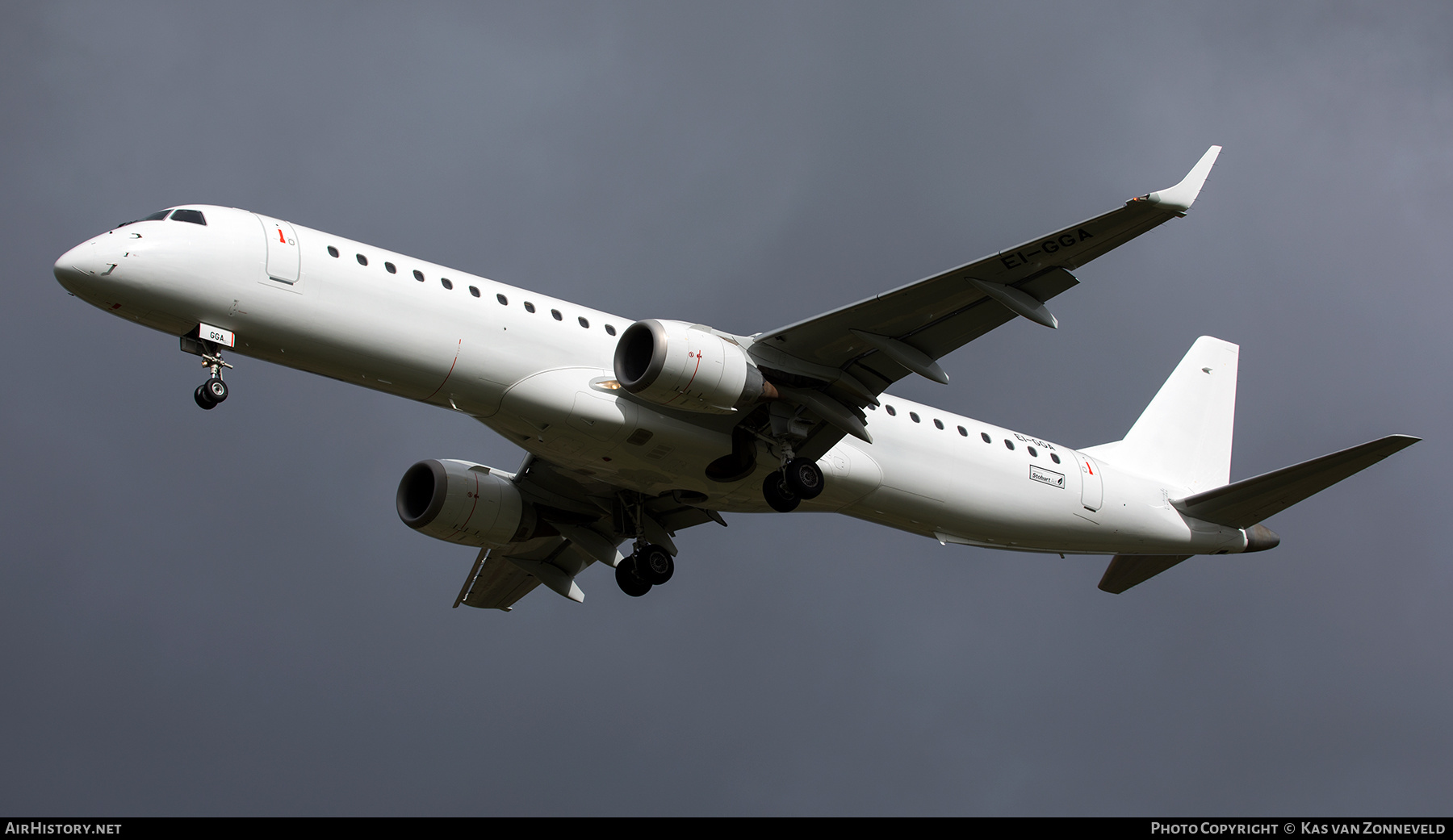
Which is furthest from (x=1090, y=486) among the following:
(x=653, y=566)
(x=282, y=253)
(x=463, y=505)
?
(x=282, y=253)

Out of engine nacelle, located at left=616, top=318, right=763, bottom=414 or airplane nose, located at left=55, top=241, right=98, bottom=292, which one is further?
engine nacelle, located at left=616, top=318, right=763, bottom=414

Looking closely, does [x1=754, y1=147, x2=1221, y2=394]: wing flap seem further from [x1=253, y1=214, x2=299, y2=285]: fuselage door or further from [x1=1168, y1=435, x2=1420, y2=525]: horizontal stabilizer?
[x1=253, y1=214, x2=299, y2=285]: fuselage door

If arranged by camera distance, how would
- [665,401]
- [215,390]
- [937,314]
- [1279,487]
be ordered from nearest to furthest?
[215,390] < [665,401] < [937,314] < [1279,487]

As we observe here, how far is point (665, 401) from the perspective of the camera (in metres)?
24.1

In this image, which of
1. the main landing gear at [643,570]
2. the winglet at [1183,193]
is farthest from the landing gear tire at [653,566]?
the winglet at [1183,193]

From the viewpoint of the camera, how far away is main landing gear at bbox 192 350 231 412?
22.5 meters

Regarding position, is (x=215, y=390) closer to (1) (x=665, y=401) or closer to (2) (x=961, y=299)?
(1) (x=665, y=401)

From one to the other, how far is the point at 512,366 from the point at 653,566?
7151 mm

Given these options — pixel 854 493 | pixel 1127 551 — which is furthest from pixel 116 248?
pixel 1127 551

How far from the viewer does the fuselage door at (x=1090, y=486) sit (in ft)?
98.9

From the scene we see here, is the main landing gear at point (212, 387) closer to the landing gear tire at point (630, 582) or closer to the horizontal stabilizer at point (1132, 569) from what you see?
the landing gear tire at point (630, 582)

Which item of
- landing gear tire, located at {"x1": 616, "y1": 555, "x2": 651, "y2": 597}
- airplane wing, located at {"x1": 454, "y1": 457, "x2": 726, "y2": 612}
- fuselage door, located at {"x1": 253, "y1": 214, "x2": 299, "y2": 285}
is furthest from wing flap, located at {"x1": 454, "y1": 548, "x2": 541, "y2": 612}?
fuselage door, located at {"x1": 253, "y1": 214, "x2": 299, "y2": 285}

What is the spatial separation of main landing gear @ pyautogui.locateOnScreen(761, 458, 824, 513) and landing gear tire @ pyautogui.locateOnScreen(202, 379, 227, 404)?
10.0m

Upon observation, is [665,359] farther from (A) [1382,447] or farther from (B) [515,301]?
(A) [1382,447]
